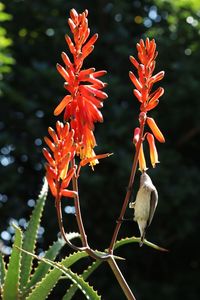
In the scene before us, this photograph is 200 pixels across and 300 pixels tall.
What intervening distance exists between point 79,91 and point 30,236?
0.87 meters

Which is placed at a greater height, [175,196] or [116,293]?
[175,196]

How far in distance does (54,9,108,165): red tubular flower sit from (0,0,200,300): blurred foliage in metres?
4.41

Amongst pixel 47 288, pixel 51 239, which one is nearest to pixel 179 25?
pixel 51 239

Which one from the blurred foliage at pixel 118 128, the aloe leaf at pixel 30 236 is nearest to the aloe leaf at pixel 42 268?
the aloe leaf at pixel 30 236

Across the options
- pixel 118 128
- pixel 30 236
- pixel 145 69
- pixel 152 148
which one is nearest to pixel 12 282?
pixel 30 236

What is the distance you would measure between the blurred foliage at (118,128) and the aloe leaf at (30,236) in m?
3.65

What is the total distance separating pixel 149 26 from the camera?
6.91 meters

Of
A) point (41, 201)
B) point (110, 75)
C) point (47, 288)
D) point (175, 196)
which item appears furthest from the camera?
point (110, 75)

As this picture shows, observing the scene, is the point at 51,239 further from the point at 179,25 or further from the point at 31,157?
the point at 179,25

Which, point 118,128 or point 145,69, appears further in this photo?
point 118,128

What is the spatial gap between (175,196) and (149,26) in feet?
5.93

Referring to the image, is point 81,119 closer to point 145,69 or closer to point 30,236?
point 145,69

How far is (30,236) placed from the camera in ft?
7.34

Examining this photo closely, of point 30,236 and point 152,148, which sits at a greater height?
point 152,148
